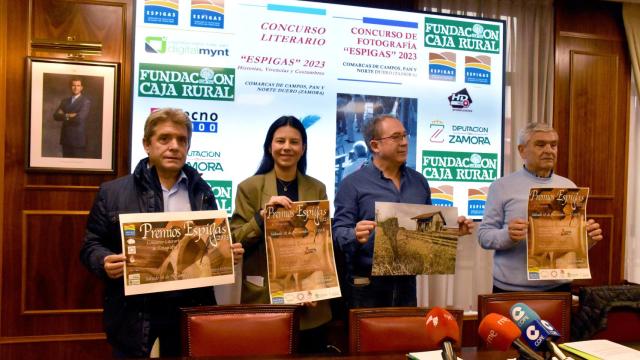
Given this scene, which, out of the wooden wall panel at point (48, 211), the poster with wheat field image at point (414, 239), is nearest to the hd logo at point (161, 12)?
the wooden wall panel at point (48, 211)

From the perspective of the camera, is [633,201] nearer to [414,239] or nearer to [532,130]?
[532,130]

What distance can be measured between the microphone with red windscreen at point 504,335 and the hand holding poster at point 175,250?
109 cm

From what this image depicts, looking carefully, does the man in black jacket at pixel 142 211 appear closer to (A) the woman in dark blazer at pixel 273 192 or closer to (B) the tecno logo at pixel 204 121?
(A) the woman in dark blazer at pixel 273 192

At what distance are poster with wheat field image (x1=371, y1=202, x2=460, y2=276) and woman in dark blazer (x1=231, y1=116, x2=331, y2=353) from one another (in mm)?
367

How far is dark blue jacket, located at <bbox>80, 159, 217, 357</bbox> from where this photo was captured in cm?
196

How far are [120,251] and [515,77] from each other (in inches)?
129

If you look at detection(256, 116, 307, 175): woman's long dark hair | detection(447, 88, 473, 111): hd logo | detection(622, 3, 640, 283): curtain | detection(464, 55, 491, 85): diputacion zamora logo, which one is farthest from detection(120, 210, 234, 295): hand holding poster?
detection(622, 3, 640, 283): curtain

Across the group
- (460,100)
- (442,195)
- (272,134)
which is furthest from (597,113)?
(272,134)

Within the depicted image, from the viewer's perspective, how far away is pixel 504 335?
3.76 feet

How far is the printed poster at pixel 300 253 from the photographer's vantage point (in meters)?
2.03

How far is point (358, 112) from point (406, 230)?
124cm

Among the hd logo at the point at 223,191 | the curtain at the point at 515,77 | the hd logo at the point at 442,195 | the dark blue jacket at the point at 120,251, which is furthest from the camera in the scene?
the curtain at the point at 515,77

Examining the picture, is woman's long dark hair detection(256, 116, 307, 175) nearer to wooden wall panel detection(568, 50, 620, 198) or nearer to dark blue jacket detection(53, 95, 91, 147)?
A: dark blue jacket detection(53, 95, 91, 147)

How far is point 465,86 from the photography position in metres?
3.55
